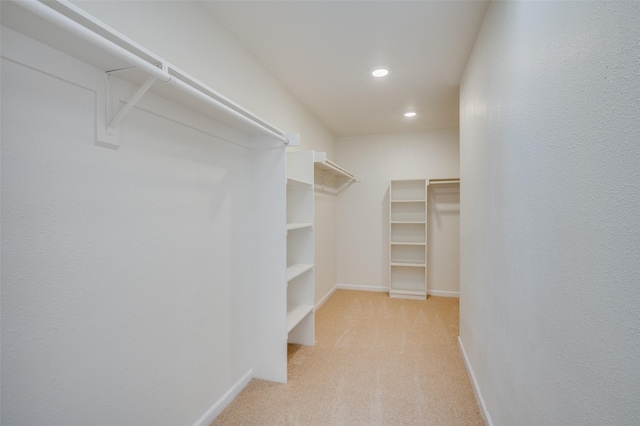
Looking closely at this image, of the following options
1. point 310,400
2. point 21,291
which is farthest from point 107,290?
point 310,400

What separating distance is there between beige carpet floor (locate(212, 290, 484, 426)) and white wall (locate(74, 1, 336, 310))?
2.03 metres

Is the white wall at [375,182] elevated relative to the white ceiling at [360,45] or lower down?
lower down

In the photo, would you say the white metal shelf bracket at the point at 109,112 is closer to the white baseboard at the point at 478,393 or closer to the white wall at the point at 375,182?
the white baseboard at the point at 478,393

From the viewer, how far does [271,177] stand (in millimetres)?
2223

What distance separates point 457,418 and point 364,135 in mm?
3920

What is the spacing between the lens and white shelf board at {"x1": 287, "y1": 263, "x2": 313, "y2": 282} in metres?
2.41

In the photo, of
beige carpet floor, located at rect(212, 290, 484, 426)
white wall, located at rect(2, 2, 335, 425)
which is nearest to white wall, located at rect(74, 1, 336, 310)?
white wall, located at rect(2, 2, 335, 425)

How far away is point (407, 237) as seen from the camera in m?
4.68

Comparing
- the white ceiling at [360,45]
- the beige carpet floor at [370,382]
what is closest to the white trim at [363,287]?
the beige carpet floor at [370,382]

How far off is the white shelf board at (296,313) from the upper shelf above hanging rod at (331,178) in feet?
5.31

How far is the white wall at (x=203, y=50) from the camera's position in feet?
4.37

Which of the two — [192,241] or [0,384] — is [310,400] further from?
[0,384]

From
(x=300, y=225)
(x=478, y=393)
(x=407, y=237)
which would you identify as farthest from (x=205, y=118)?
(x=407, y=237)

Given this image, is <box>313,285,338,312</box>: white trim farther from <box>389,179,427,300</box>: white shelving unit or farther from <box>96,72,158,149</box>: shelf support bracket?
<box>96,72,158,149</box>: shelf support bracket
